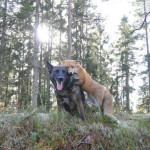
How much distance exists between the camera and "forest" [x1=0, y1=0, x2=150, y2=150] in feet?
16.5

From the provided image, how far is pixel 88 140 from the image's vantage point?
16.4 ft

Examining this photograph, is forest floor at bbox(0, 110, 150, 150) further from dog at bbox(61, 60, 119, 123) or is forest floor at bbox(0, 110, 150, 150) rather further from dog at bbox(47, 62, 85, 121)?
dog at bbox(61, 60, 119, 123)

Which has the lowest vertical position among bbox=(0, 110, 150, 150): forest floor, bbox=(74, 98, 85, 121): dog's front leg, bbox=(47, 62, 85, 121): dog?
bbox=(0, 110, 150, 150): forest floor

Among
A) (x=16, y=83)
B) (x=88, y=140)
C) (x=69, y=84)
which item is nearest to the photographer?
(x=88, y=140)

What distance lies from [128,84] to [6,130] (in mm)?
25582

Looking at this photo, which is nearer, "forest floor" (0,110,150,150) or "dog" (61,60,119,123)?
"forest floor" (0,110,150,150)

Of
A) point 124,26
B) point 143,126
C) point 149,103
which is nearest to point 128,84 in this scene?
point 149,103

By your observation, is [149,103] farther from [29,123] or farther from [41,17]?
[29,123]

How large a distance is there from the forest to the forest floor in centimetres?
2

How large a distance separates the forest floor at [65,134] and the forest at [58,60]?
18 millimetres

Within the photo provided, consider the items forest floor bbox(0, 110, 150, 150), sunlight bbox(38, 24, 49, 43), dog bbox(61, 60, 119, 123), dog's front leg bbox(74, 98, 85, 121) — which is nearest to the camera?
forest floor bbox(0, 110, 150, 150)

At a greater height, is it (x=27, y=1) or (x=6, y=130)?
(x=27, y=1)

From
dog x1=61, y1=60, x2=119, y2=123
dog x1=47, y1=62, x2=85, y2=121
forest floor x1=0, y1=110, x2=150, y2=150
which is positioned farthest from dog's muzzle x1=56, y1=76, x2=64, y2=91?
dog x1=61, y1=60, x2=119, y2=123

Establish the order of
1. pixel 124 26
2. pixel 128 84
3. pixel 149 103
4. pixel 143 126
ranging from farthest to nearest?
pixel 124 26, pixel 128 84, pixel 149 103, pixel 143 126
